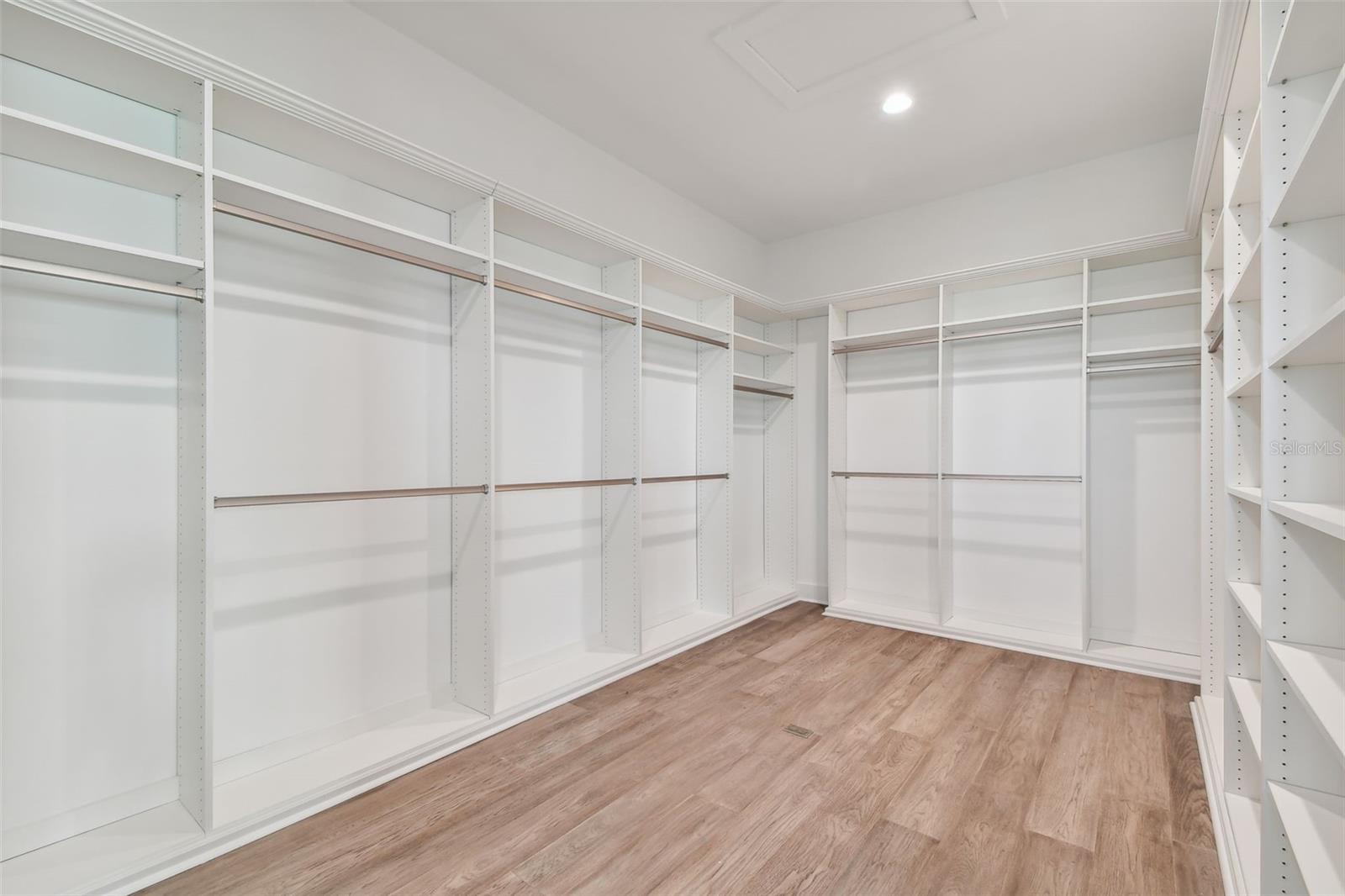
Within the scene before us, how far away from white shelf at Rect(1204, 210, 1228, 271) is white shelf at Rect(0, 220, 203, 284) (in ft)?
11.9

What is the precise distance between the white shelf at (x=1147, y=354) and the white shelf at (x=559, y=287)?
8.53 ft

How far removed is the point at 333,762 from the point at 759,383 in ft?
11.1

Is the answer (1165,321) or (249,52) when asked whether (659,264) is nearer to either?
(249,52)

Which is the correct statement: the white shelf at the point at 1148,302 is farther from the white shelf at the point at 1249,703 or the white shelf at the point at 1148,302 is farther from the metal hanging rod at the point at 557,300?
the metal hanging rod at the point at 557,300

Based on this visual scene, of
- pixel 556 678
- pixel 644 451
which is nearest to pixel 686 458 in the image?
pixel 644 451

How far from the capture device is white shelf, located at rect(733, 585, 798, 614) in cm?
410

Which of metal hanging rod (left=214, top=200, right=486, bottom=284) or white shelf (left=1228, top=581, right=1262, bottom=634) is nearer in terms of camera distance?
white shelf (left=1228, top=581, right=1262, bottom=634)

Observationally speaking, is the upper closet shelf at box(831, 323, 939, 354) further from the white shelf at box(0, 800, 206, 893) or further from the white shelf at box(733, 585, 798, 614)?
the white shelf at box(0, 800, 206, 893)

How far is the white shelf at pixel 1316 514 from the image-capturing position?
910 mm

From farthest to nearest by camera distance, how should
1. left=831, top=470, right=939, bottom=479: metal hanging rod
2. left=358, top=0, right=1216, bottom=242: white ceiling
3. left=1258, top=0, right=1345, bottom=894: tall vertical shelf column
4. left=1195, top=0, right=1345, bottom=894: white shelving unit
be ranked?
left=831, top=470, right=939, bottom=479: metal hanging rod
left=358, top=0, right=1216, bottom=242: white ceiling
left=1258, top=0, right=1345, bottom=894: tall vertical shelf column
left=1195, top=0, right=1345, bottom=894: white shelving unit

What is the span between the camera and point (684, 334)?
3646 millimetres

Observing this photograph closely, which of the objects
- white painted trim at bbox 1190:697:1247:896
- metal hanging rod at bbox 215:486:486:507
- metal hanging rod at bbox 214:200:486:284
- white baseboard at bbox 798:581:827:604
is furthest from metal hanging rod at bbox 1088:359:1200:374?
metal hanging rod at bbox 215:486:486:507

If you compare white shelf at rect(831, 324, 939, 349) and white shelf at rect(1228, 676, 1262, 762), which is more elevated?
white shelf at rect(831, 324, 939, 349)

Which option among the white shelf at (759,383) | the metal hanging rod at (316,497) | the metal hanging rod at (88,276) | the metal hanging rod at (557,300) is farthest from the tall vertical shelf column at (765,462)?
the metal hanging rod at (88,276)
